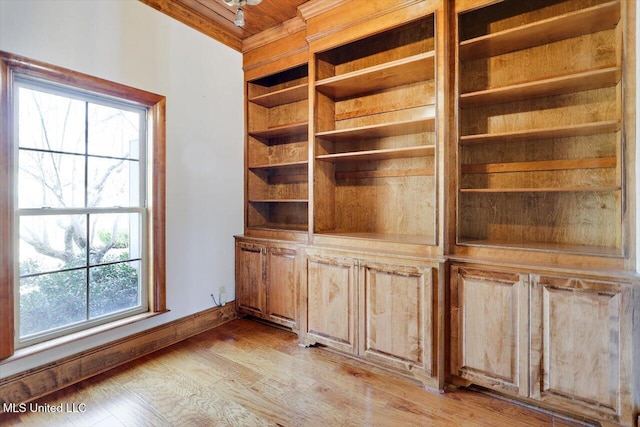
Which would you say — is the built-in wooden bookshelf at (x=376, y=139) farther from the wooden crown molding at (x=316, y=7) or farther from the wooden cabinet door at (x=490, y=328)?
the wooden cabinet door at (x=490, y=328)

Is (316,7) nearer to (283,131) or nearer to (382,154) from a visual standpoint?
(283,131)

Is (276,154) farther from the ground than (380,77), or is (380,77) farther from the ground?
(380,77)

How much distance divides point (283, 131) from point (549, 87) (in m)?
2.21

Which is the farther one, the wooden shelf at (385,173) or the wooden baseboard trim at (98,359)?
the wooden shelf at (385,173)

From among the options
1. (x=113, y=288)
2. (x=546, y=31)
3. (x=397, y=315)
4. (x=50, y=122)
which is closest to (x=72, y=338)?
(x=113, y=288)

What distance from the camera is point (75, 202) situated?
2.16 m

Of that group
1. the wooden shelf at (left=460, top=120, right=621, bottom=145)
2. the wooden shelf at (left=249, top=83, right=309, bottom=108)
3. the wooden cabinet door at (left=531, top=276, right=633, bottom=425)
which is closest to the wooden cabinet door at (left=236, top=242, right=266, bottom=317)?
the wooden shelf at (left=249, top=83, right=309, bottom=108)

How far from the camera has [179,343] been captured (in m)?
2.68

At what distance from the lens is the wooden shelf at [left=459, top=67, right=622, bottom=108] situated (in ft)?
5.64

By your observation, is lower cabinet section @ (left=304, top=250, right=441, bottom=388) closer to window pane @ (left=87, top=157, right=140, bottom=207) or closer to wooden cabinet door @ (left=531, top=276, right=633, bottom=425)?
wooden cabinet door @ (left=531, top=276, right=633, bottom=425)

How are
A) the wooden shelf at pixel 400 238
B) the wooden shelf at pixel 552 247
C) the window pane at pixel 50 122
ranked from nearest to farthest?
the wooden shelf at pixel 552 247 < the window pane at pixel 50 122 < the wooden shelf at pixel 400 238

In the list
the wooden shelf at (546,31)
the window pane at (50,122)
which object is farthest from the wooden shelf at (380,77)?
the window pane at (50,122)

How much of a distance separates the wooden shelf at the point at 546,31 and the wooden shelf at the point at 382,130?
53 cm

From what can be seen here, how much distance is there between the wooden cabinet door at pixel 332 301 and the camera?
92.8 inches
